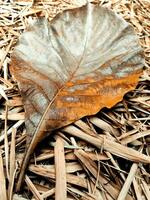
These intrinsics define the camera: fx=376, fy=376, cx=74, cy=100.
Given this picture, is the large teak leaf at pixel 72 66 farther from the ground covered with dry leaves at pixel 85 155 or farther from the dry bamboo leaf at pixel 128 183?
the dry bamboo leaf at pixel 128 183

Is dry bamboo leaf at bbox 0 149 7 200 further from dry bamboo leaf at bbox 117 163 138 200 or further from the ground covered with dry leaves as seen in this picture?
dry bamboo leaf at bbox 117 163 138 200

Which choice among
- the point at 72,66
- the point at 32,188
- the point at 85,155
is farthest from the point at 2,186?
the point at 72,66

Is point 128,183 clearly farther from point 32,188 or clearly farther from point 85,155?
point 32,188

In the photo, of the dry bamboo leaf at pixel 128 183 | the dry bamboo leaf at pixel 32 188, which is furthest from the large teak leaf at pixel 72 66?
the dry bamboo leaf at pixel 128 183

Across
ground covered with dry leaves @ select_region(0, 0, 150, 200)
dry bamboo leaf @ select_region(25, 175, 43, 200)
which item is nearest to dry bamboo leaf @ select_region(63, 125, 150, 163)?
ground covered with dry leaves @ select_region(0, 0, 150, 200)

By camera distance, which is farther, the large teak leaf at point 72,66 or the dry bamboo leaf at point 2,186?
the large teak leaf at point 72,66

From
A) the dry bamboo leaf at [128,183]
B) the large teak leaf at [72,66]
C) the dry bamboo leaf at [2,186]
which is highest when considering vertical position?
the large teak leaf at [72,66]

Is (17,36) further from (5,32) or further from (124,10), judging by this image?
(124,10)
